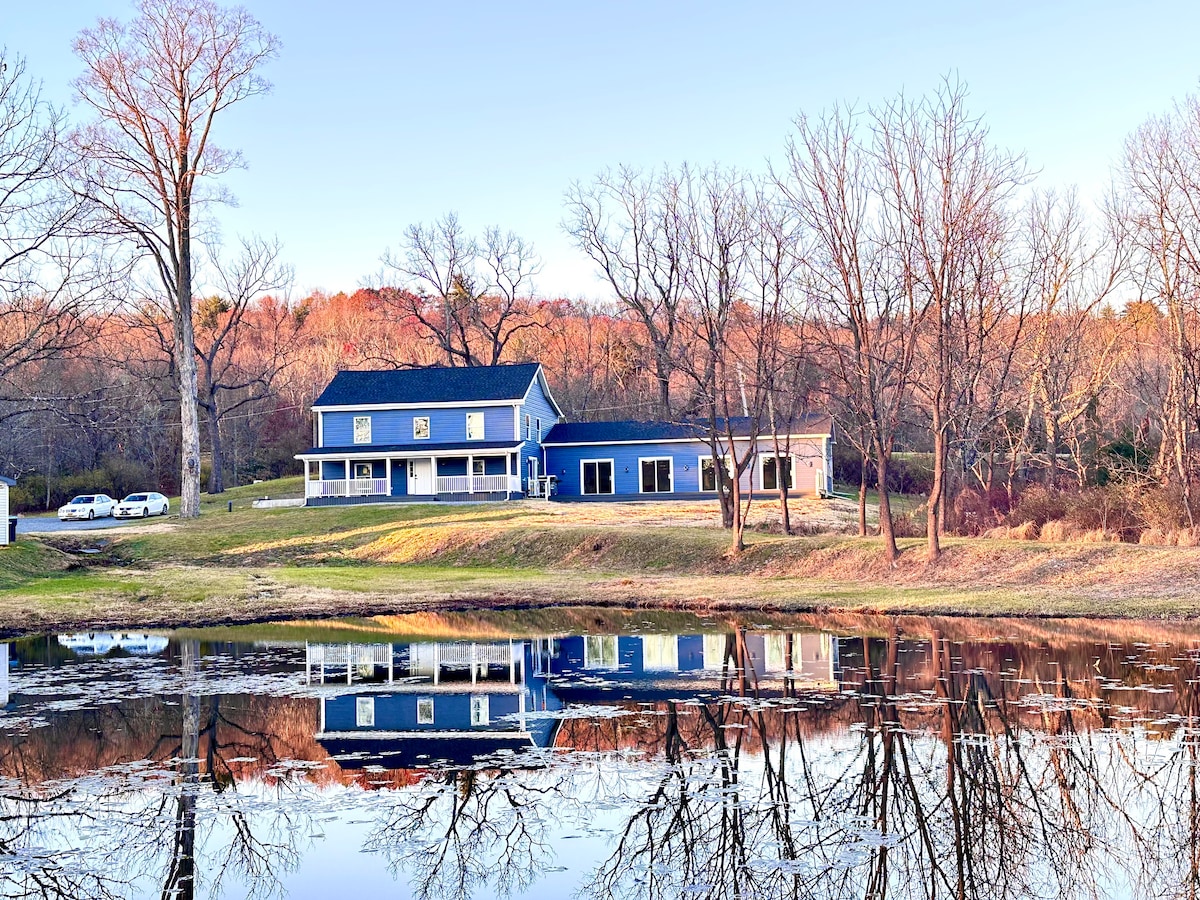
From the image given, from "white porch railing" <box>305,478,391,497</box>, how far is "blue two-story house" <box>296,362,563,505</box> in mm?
45

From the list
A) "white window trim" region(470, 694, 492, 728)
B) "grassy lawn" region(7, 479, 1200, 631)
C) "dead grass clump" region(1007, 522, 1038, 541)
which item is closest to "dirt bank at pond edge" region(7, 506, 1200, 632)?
"grassy lawn" region(7, 479, 1200, 631)

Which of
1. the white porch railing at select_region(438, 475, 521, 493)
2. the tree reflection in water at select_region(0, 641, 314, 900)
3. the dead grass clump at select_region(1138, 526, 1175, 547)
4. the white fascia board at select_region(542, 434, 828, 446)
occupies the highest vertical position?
the white fascia board at select_region(542, 434, 828, 446)

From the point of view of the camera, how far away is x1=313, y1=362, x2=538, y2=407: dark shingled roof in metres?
55.1

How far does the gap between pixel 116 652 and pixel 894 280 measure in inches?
751

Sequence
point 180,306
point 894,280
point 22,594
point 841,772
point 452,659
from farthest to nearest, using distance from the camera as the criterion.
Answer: point 180,306 → point 894,280 → point 22,594 → point 452,659 → point 841,772

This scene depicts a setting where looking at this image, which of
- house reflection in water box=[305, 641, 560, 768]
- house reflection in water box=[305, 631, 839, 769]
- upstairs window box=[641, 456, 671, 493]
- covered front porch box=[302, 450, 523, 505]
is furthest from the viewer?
upstairs window box=[641, 456, 671, 493]

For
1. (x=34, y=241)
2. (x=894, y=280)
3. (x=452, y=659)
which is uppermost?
(x=34, y=241)

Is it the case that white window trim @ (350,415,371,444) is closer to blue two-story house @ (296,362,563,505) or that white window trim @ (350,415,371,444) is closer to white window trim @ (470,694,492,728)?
blue two-story house @ (296,362,563,505)

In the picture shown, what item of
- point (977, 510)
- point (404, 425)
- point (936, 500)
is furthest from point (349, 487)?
point (936, 500)

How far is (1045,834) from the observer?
8461mm

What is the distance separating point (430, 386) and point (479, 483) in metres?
6.33

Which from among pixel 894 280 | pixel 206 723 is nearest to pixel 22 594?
pixel 206 723

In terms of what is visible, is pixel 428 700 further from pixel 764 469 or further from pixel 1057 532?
pixel 764 469

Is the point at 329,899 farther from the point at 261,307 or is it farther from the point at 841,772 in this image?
the point at 261,307
